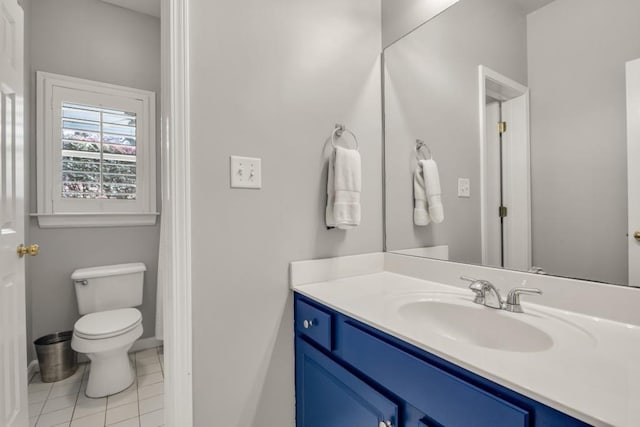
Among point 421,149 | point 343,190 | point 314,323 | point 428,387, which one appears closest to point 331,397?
point 314,323

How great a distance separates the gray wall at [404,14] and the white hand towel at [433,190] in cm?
61

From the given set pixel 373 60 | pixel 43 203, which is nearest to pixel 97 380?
pixel 43 203

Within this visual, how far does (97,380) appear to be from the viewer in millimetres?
1766

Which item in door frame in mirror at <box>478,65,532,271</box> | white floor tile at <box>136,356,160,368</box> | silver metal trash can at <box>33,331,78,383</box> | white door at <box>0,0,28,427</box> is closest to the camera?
door frame in mirror at <box>478,65,532,271</box>

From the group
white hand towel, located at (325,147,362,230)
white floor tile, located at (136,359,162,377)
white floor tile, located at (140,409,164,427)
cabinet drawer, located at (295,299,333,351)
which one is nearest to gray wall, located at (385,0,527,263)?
white hand towel, located at (325,147,362,230)

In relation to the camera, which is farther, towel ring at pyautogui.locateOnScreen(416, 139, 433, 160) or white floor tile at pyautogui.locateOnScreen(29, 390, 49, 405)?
white floor tile at pyautogui.locateOnScreen(29, 390, 49, 405)

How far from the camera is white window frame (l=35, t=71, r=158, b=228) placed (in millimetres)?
2006

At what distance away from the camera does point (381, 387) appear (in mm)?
800

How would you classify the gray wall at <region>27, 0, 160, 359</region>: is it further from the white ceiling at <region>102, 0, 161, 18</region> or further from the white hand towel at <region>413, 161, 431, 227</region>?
the white hand towel at <region>413, 161, 431, 227</region>

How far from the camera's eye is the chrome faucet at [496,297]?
899mm

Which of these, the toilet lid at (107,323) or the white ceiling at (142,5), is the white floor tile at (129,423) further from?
the white ceiling at (142,5)

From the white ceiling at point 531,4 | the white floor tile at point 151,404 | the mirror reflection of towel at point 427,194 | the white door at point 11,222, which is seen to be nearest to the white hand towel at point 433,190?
the mirror reflection of towel at point 427,194

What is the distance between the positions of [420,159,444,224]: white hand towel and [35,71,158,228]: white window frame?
6.66 ft

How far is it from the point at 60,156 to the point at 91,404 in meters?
1.59
